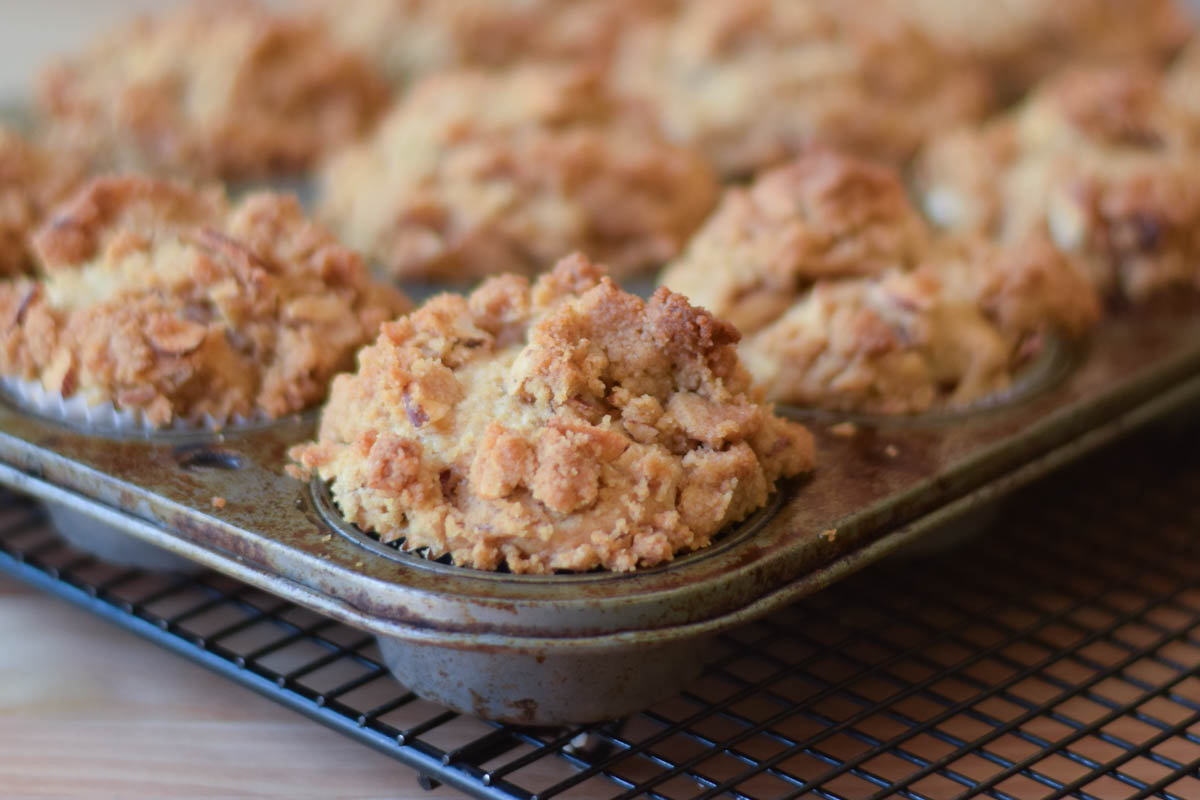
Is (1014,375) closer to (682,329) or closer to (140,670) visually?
(682,329)

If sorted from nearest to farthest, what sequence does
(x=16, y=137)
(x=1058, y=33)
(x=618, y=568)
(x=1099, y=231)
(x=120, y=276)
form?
(x=618, y=568) < (x=120, y=276) < (x=1099, y=231) < (x=16, y=137) < (x=1058, y=33)

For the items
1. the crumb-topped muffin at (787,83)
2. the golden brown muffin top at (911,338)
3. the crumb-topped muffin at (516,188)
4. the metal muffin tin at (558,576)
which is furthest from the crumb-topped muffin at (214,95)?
the golden brown muffin top at (911,338)

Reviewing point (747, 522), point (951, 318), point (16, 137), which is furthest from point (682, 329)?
point (16, 137)

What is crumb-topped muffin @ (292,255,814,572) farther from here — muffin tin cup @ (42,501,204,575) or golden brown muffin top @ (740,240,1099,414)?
muffin tin cup @ (42,501,204,575)

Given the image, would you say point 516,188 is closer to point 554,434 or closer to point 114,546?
point 114,546

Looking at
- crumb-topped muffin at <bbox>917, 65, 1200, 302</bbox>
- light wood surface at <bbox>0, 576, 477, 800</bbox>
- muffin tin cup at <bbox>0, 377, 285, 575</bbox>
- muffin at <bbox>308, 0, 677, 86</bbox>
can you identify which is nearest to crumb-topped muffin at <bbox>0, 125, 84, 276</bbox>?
muffin tin cup at <bbox>0, 377, 285, 575</bbox>

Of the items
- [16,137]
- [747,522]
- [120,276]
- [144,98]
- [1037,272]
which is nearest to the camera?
[747,522]
